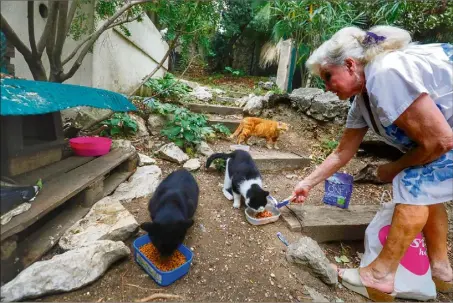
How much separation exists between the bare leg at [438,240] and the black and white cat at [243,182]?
1.25 metres

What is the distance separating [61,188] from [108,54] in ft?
6.35

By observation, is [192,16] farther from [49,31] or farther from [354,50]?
[354,50]

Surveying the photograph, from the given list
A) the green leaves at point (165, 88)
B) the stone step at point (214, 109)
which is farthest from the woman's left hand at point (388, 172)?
the green leaves at point (165, 88)

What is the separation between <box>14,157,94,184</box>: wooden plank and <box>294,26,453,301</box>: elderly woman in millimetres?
1910

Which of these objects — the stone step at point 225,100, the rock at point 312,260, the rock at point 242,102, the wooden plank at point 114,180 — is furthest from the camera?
the stone step at point 225,100

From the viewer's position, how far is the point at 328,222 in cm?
229

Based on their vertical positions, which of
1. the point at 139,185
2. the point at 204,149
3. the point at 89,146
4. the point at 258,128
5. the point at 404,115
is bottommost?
the point at 139,185

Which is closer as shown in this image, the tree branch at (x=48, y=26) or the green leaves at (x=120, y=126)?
the tree branch at (x=48, y=26)

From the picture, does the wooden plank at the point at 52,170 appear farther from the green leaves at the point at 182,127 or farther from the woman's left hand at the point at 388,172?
the woman's left hand at the point at 388,172

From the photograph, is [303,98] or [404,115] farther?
[303,98]

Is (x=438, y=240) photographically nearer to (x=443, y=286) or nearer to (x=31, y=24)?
(x=443, y=286)

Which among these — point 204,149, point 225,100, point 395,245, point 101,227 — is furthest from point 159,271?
point 225,100

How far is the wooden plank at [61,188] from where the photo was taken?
4.14 feet

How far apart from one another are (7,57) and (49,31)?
1.06 ft
